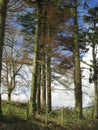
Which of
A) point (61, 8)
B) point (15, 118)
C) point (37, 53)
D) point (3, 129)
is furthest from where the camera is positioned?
point (61, 8)

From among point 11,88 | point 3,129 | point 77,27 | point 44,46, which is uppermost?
point 77,27

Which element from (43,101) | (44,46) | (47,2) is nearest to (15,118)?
(47,2)

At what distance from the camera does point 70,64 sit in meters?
29.5

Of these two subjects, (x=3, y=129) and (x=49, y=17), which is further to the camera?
(x=49, y=17)

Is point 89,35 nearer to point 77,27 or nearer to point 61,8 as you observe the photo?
point 61,8

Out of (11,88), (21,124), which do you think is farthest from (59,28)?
(21,124)

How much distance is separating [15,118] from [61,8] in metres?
8.63

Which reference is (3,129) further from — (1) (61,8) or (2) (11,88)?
(2) (11,88)

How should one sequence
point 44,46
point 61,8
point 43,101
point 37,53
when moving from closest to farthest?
point 37,53, point 61,8, point 44,46, point 43,101

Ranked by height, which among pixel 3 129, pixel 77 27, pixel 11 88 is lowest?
pixel 3 129

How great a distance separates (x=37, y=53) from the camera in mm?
21078

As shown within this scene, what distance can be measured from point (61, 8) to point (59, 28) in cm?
438

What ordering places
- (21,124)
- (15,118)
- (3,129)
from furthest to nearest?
(15,118)
(21,124)
(3,129)

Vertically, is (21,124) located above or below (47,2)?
below
